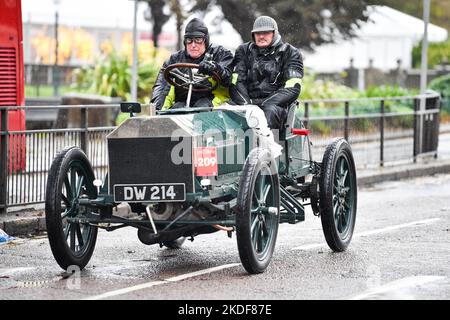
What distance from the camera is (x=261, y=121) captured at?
33.3 ft

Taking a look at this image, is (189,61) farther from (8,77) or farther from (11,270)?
(8,77)

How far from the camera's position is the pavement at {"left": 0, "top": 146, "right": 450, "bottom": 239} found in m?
12.6

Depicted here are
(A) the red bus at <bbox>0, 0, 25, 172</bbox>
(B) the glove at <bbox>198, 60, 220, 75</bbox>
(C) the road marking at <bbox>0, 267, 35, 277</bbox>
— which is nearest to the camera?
(C) the road marking at <bbox>0, 267, 35, 277</bbox>

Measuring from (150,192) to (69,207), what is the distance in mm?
738

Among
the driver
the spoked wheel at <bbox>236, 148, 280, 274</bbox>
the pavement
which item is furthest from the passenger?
the pavement

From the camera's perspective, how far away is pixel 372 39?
37.1 m

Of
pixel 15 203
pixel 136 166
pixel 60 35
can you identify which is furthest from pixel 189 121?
pixel 60 35

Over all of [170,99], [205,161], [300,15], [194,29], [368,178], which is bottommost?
[368,178]

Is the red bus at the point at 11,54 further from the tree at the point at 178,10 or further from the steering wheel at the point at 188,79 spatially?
the tree at the point at 178,10

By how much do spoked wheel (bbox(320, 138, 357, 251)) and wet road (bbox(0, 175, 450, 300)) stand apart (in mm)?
174

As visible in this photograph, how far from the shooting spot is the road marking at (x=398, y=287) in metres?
8.42

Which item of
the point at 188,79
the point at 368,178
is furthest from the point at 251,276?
the point at 368,178

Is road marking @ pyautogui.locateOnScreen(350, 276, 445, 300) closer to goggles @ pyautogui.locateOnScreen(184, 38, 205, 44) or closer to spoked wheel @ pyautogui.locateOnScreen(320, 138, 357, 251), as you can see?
spoked wheel @ pyautogui.locateOnScreen(320, 138, 357, 251)

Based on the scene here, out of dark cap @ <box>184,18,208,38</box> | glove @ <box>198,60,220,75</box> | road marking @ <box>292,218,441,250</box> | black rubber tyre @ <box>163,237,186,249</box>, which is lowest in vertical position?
road marking @ <box>292,218,441,250</box>
